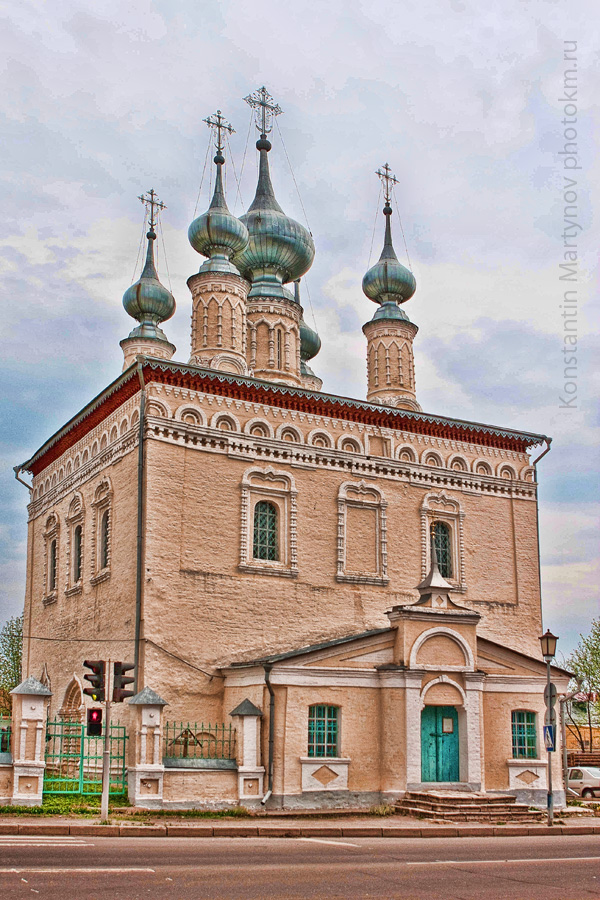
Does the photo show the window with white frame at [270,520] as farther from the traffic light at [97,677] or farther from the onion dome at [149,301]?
the onion dome at [149,301]

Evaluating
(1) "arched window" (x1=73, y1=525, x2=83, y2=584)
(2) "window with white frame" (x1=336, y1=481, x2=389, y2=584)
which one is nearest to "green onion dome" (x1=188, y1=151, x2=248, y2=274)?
(2) "window with white frame" (x1=336, y1=481, x2=389, y2=584)

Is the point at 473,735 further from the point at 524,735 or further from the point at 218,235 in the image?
→ the point at 218,235

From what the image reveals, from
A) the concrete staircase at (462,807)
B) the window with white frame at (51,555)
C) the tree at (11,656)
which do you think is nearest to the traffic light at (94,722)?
the concrete staircase at (462,807)

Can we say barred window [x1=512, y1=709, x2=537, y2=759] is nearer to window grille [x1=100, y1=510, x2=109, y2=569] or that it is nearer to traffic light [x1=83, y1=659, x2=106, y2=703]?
window grille [x1=100, y1=510, x2=109, y2=569]

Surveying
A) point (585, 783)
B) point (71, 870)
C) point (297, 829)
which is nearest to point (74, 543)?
point (297, 829)

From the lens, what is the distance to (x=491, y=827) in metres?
16.8

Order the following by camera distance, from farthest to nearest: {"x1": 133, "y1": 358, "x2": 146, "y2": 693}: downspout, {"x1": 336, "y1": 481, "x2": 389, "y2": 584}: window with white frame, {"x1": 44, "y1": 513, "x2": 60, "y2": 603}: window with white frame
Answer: {"x1": 44, "y1": 513, "x2": 60, "y2": 603}: window with white frame, {"x1": 336, "y1": 481, "x2": 389, "y2": 584}: window with white frame, {"x1": 133, "y1": 358, "x2": 146, "y2": 693}: downspout

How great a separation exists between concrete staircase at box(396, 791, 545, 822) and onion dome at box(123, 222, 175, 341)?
59.3ft

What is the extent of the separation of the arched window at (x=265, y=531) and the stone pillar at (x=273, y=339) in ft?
18.8

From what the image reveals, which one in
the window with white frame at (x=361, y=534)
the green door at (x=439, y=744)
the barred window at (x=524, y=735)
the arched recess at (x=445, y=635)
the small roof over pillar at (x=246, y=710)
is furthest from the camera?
the window with white frame at (x=361, y=534)

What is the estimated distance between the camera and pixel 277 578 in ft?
71.0

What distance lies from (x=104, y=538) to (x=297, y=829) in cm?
918

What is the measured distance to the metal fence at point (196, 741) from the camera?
19391mm

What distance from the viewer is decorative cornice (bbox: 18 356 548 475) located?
21.2 m
